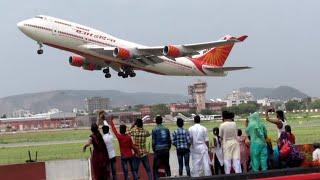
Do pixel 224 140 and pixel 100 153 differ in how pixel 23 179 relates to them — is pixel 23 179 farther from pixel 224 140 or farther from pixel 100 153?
pixel 224 140

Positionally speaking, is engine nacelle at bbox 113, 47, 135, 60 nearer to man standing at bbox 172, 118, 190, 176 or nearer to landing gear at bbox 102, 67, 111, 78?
landing gear at bbox 102, 67, 111, 78

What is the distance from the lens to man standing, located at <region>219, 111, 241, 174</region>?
14.6m

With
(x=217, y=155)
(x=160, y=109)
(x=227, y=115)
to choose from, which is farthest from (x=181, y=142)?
(x=160, y=109)

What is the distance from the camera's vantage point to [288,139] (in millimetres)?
14344

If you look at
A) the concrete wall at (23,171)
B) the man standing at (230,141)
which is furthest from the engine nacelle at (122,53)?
the man standing at (230,141)

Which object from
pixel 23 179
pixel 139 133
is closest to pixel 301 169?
pixel 139 133

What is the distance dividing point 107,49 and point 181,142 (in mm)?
37209

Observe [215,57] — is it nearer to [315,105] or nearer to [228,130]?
[228,130]

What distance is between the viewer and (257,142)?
1445 centimetres

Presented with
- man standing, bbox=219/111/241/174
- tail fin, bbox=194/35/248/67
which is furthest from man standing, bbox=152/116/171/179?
tail fin, bbox=194/35/248/67

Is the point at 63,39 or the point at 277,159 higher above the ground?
the point at 63,39

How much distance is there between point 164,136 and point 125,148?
1028 mm

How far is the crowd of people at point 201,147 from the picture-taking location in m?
14.2

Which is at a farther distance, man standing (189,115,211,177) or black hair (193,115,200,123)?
man standing (189,115,211,177)
